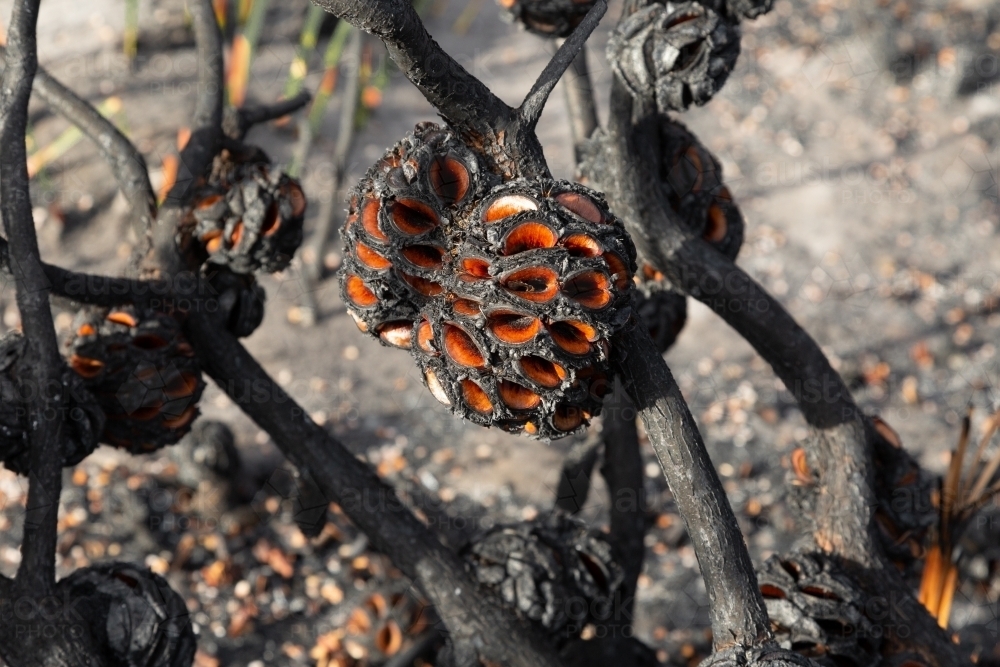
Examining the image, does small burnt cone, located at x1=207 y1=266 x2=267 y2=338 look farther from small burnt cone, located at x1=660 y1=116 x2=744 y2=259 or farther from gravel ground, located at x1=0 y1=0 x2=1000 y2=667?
small burnt cone, located at x1=660 y1=116 x2=744 y2=259

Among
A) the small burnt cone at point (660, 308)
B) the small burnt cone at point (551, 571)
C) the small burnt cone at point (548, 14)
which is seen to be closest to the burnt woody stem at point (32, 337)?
the small burnt cone at point (551, 571)

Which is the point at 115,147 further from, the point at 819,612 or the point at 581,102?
the point at 819,612

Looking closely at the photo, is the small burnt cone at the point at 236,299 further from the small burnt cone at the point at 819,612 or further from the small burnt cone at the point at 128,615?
the small burnt cone at the point at 819,612

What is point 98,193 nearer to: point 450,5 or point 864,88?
point 450,5

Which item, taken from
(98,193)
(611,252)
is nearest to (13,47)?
(611,252)

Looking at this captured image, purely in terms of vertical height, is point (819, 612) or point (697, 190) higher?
point (697, 190)

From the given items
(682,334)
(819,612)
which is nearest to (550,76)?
(819,612)
